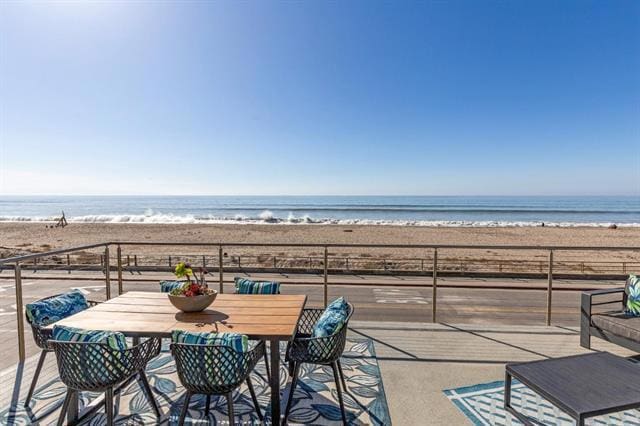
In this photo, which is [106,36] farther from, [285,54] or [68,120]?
[68,120]

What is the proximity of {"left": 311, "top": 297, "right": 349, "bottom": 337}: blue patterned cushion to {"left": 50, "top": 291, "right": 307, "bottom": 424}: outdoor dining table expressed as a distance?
179mm

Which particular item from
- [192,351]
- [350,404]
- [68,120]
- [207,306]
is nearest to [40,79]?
[68,120]

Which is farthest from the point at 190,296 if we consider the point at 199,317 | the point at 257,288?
the point at 257,288

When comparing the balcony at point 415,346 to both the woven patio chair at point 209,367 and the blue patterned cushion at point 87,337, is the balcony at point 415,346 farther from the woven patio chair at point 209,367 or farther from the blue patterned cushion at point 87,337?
the blue patterned cushion at point 87,337

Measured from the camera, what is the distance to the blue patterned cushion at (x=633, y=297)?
310cm

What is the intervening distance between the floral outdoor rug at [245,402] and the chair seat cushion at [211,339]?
0.81m

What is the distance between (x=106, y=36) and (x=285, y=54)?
16.3ft

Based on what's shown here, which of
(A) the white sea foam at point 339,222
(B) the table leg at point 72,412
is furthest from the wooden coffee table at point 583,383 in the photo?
(A) the white sea foam at point 339,222

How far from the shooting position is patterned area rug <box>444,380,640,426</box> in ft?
6.73

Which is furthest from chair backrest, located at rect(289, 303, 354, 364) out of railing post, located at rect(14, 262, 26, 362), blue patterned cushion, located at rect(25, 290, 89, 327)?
railing post, located at rect(14, 262, 26, 362)

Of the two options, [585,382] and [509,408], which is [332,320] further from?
[585,382]

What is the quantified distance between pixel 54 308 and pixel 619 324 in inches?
194

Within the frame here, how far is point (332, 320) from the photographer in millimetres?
2158

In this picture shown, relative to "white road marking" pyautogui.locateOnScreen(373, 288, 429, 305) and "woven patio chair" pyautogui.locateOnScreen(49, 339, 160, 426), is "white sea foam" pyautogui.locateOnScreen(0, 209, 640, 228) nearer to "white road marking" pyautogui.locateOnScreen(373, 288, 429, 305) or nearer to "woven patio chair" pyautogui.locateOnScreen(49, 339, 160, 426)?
"white road marking" pyautogui.locateOnScreen(373, 288, 429, 305)
